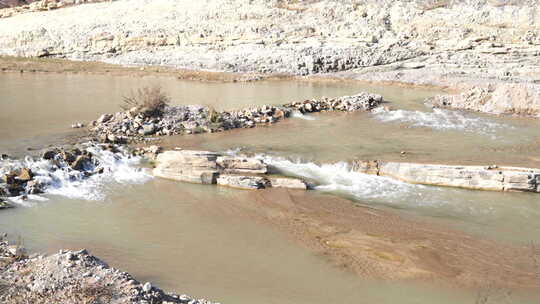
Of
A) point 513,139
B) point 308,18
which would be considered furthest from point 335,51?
point 513,139

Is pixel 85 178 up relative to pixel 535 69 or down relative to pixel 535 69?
down

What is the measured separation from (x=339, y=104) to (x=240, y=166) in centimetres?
820

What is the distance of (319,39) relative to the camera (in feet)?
91.7

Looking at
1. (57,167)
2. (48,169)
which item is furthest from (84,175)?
(48,169)

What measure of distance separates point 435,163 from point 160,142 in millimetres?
6778

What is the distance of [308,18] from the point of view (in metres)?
29.8

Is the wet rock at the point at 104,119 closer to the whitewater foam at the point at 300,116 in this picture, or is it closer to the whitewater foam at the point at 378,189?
the whitewater foam at the point at 378,189

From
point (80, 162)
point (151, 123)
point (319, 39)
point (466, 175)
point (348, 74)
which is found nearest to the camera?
point (80, 162)

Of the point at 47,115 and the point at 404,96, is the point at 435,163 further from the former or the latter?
the point at 47,115

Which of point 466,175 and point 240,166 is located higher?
point 240,166

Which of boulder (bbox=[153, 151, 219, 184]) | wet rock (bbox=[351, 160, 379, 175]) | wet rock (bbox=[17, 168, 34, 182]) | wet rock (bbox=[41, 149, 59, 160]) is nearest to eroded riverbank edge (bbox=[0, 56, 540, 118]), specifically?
wet rock (bbox=[351, 160, 379, 175])

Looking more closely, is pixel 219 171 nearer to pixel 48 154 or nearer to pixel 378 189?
pixel 378 189

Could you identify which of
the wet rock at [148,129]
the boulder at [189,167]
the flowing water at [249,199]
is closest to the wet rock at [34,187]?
the flowing water at [249,199]

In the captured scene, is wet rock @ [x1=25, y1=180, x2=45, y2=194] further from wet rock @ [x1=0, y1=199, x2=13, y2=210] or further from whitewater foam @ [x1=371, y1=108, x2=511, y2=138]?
whitewater foam @ [x1=371, y1=108, x2=511, y2=138]
